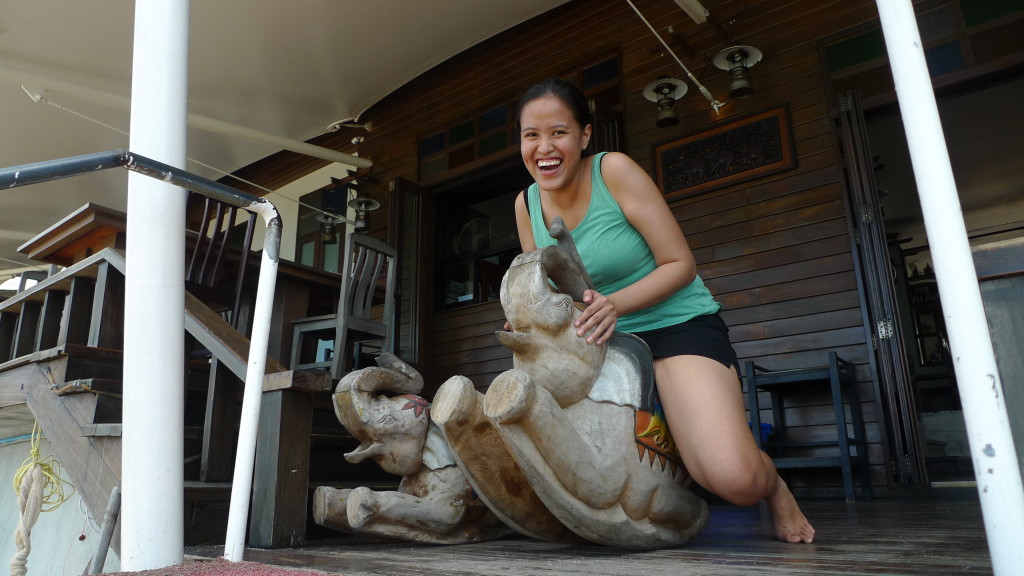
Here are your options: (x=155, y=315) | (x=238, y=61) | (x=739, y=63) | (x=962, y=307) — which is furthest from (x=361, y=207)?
(x=962, y=307)

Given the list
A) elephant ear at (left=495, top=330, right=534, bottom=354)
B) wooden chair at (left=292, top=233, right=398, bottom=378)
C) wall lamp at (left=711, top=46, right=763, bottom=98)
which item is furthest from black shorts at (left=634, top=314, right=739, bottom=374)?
wall lamp at (left=711, top=46, right=763, bottom=98)

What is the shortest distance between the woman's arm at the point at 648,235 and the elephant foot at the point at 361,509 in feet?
2.14

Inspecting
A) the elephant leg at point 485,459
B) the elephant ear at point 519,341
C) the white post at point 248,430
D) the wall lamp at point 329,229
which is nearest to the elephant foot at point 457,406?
the elephant leg at point 485,459

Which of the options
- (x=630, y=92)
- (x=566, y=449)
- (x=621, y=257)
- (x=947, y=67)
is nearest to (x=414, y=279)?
(x=630, y=92)

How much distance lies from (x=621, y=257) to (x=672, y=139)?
3.21 meters

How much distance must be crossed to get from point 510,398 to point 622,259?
1.90ft

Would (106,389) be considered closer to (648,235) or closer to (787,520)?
(648,235)

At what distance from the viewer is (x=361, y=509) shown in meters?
1.44

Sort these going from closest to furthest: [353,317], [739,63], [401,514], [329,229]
Answer: [401,514] → [353,317] → [739,63] → [329,229]

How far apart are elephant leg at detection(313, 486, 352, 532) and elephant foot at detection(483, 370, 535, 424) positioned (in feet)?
1.50

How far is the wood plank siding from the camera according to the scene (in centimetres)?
392

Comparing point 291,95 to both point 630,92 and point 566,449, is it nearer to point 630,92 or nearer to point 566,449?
point 630,92

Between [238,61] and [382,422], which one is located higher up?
[238,61]

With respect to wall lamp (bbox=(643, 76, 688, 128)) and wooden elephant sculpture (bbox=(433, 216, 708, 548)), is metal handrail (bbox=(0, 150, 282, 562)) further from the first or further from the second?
wall lamp (bbox=(643, 76, 688, 128))
